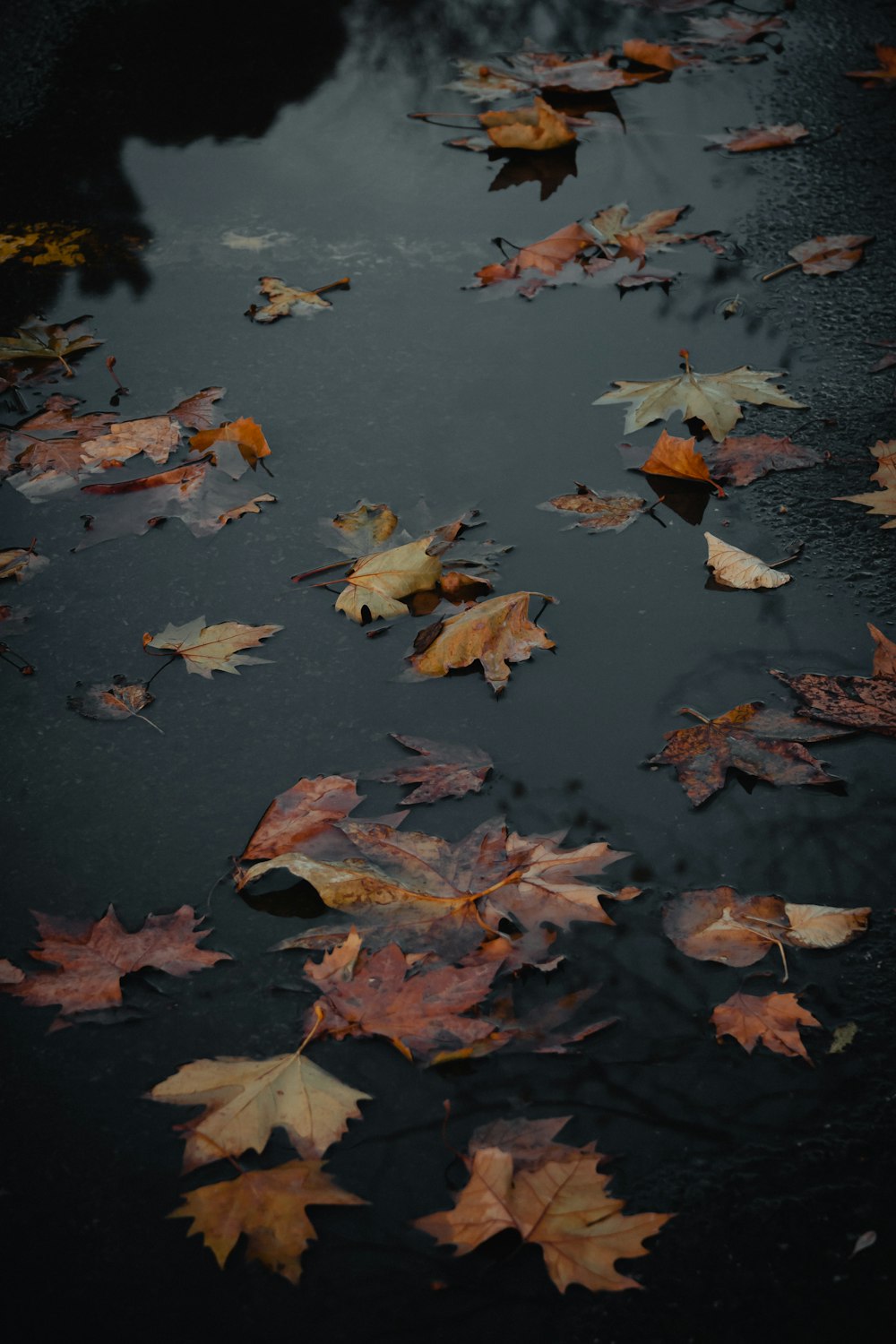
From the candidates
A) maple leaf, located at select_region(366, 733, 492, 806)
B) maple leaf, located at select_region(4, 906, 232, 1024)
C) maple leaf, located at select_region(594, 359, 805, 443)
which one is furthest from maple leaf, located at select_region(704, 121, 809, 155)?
maple leaf, located at select_region(4, 906, 232, 1024)

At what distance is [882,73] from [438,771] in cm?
367

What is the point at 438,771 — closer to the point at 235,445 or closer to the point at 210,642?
the point at 210,642

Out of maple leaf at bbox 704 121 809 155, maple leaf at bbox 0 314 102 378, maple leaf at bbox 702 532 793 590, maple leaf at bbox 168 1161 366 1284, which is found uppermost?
maple leaf at bbox 704 121 809 155

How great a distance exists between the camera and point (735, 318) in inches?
120

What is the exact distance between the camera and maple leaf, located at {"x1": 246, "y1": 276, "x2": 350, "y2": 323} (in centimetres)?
321

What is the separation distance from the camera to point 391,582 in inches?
91.4

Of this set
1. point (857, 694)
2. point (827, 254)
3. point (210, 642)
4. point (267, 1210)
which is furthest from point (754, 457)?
point (267, 1210)

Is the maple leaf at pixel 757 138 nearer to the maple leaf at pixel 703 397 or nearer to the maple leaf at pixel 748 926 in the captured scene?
the maple leaf at pixel 703 397

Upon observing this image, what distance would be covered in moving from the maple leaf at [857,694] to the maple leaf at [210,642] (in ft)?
3.59

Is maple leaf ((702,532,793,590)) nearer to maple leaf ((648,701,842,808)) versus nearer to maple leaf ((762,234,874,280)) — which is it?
maple leaf ((648,701,842,808))

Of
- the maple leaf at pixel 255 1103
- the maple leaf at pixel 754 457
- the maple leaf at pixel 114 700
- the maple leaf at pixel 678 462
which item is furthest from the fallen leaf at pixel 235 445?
the maple leaf at pixel 255 1103

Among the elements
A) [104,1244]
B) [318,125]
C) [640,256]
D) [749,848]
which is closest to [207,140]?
[318,125]

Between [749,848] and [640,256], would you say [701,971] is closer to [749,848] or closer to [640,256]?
[749,848]

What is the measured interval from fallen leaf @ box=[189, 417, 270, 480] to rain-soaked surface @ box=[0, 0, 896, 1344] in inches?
3.3
